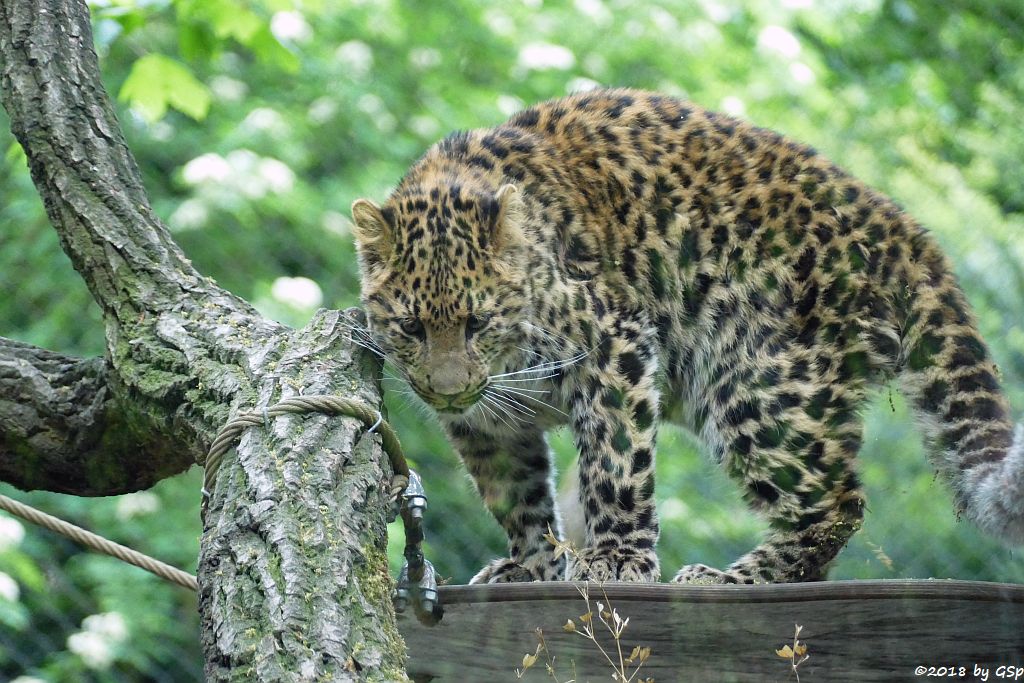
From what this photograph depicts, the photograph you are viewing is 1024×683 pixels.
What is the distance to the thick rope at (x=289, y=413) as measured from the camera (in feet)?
8.26

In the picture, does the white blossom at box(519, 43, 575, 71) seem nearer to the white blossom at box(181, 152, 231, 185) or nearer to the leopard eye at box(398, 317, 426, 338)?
the white blossom at box(181, 152, 231, 185)

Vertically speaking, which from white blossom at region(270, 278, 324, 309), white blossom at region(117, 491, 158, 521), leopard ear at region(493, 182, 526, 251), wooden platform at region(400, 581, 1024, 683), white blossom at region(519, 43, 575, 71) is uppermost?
white blossom at region(519, 43, 575, 71)

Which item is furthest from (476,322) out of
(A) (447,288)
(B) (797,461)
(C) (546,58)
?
(C) (546,58)

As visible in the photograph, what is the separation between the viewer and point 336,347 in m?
3.22

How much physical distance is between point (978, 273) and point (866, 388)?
3.46ft

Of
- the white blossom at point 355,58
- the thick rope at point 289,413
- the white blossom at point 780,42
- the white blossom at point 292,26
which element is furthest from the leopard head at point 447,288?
the white blossom at point 355,58

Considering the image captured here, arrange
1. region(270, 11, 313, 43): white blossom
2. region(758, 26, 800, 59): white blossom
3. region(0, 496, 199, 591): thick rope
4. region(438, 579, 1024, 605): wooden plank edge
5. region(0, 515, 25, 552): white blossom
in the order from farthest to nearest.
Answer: region(758, 26, 800, 59): white blossom, region(270, 11, 313, 43): white blossom, region(0, 515, 25, 552): white blossom, region(0, 496, 199, 591): thick rope, region(438, 579, 1024, 605): wooden plank edge

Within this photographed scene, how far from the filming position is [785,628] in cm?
283

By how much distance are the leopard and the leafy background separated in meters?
0.32

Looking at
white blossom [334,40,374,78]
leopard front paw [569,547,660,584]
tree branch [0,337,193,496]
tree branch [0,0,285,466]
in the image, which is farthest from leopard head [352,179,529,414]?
white blossom [334,40,374,78]

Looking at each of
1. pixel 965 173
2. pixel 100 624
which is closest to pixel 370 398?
pixel 965 173

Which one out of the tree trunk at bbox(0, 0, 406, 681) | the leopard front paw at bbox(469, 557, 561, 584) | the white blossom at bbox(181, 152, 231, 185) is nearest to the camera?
the tree trunk at bbox(0, 0, 406, 681)

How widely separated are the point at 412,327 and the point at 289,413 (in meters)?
1.11

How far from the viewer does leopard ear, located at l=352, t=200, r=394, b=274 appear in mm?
3729
